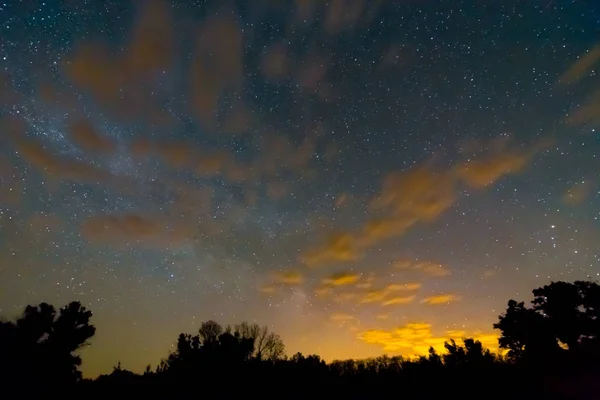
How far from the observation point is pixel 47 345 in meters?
27.9

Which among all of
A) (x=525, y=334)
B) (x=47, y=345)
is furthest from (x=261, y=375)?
(x=525, y=334)

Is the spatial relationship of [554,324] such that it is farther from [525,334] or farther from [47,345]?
[47,345]

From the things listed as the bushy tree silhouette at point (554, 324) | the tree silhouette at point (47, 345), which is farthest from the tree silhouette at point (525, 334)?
the tree silhouette at point (47, 345)

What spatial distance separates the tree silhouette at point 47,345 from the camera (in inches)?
1051

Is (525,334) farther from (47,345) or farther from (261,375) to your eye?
(47,345)

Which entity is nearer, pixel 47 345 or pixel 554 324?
pixel 47 345

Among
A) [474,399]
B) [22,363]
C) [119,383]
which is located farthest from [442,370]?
[22,363]

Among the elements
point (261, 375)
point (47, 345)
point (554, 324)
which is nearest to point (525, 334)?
point (554, 324)

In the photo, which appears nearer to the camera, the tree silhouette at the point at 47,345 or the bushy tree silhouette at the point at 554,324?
the tree silhouette at the point at 47,345

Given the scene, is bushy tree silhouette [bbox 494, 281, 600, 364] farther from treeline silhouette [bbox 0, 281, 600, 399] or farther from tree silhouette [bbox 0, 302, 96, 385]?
tree silhouette [bbox 0, 302, 96, 385]

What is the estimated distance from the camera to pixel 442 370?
94.0 feet

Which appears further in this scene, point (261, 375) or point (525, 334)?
point (525, 334)

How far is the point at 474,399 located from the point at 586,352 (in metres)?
16.9

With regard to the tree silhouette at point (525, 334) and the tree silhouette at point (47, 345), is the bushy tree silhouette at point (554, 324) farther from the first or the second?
the tree silhouette at point (47, 345)
